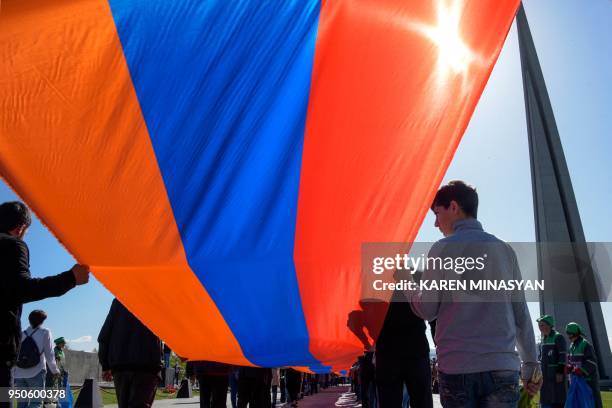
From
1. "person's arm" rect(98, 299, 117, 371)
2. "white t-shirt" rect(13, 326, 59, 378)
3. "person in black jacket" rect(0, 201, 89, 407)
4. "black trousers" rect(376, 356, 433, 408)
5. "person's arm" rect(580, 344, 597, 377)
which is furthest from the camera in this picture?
"person's arm" rect(580, 344, 597, 377)

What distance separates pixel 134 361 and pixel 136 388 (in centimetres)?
21

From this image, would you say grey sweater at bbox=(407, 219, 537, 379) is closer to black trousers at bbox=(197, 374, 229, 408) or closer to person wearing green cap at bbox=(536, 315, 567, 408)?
black trousers at bbox=(197, 374, 229, 408)

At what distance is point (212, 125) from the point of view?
118 inches

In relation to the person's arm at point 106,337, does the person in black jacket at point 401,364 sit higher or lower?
lower

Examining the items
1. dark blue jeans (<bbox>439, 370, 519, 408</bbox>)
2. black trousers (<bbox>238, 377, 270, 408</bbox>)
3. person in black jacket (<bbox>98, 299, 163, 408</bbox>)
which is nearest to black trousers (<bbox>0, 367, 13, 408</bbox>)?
person in black jacket (<bbox>98, 299, 163, 408</bbox>)

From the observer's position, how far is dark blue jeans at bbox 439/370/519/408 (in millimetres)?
2645

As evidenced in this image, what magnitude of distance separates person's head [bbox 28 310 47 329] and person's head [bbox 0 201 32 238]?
12.8ft

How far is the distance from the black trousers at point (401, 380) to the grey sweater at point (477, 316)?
5.76ft

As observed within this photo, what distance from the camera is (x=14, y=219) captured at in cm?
326

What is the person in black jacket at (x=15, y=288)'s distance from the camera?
294cm

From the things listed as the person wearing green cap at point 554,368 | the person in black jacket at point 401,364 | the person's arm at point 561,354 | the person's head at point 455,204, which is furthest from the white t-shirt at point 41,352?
the person's arm at point 561,354

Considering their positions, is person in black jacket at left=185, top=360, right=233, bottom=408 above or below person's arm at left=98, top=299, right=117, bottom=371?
below

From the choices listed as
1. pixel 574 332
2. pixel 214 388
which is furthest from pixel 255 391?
pixel 574 332

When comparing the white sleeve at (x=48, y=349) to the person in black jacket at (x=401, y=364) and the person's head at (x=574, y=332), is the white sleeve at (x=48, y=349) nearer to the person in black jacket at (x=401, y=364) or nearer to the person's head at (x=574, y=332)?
the person in black jacket at (x=401, y=364)
